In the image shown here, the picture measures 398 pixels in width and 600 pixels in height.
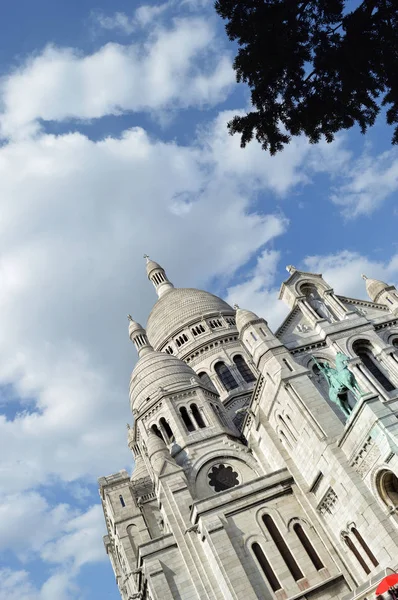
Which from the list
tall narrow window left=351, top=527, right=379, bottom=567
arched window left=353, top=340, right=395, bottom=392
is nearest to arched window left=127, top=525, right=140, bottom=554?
tall narrow window left=351, top=527, right=379, bottom=567

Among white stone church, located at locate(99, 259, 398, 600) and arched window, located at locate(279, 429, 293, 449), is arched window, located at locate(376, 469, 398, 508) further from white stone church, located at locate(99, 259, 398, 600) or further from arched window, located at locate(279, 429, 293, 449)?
arched window, located at locate(279, 429, 293, 449)

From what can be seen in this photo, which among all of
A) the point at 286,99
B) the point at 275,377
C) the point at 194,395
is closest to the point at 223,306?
the point at 194,395

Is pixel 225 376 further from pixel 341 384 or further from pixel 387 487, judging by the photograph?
pixel 387 487

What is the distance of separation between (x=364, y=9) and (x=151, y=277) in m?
50.4

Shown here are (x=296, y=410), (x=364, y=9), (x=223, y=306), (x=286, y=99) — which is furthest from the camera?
(x=223, y=306)

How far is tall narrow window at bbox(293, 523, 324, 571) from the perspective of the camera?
25.0 meters

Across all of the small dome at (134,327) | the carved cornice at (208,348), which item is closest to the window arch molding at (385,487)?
the carved cornice at (208,348)

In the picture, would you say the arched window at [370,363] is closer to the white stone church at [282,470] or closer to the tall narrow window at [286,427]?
the white stone church at [282,470]

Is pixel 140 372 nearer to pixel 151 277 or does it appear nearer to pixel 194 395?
pixel 194 395

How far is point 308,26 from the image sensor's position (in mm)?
11547

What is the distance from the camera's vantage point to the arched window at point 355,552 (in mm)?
23167

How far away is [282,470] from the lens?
2828 cm

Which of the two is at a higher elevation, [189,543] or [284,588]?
[189,543]

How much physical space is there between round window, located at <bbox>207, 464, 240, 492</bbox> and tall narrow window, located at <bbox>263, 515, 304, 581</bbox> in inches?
173
